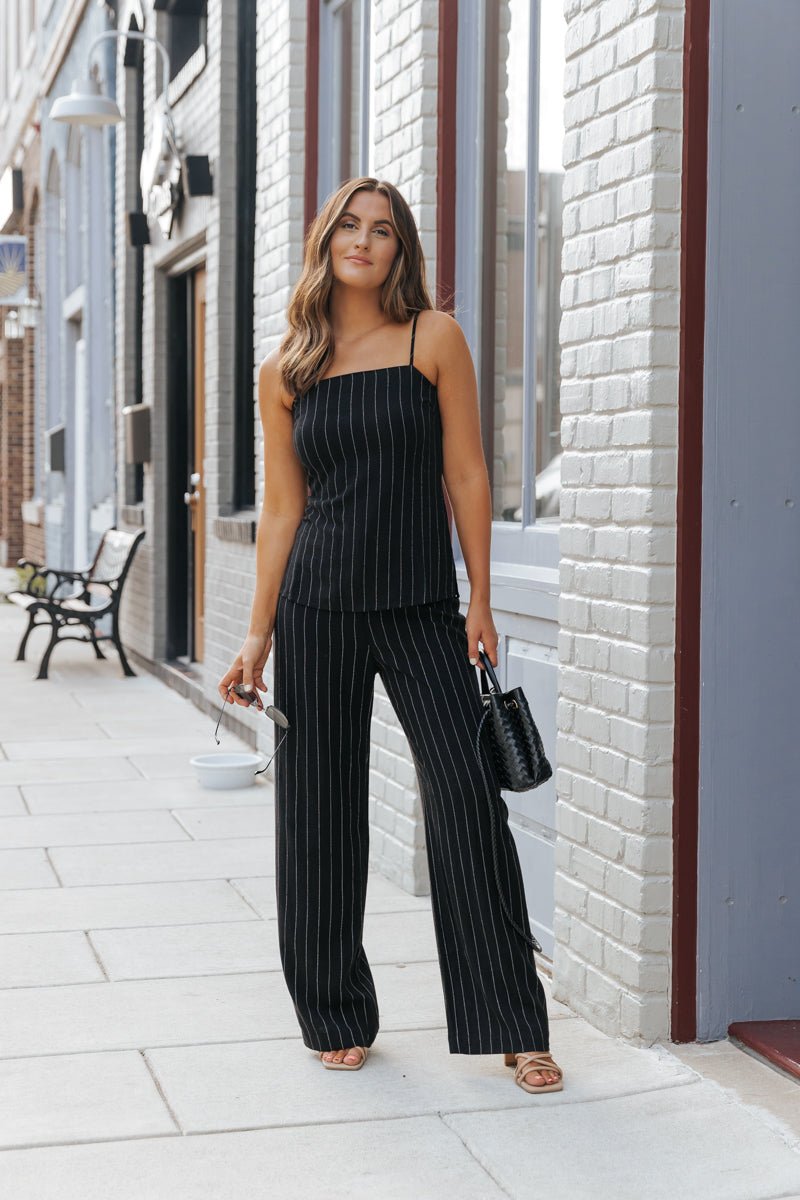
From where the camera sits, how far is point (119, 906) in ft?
16.8

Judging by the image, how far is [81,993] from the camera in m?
4.25

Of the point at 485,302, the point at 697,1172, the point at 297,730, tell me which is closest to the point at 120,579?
the point at 485,302

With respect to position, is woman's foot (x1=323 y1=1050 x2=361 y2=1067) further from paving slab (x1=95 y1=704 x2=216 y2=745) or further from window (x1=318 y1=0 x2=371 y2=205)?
paving slab (x1=95 y1=704 x2=216 y2=745)

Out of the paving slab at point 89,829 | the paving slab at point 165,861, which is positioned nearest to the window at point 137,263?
the paving slab at point 89,829

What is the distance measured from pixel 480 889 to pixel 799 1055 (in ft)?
2.64

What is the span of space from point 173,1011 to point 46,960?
59 cm

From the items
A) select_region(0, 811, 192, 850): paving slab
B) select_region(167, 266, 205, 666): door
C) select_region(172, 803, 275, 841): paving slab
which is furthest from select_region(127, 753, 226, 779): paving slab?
select_region(167, 266, 205, 666): door

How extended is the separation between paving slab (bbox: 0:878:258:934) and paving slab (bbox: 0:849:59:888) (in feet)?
0.15

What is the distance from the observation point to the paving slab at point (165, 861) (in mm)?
5508

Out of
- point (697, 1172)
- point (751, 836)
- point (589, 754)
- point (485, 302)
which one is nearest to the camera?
point (697, 1172)

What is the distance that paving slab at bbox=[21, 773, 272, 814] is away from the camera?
6660mm

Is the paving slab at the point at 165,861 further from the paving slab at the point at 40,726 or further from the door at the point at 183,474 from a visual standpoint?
the door at the point at 183,474

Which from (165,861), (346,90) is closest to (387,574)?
(165,861)

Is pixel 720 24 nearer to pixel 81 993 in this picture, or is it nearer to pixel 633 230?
pixel 633 230
